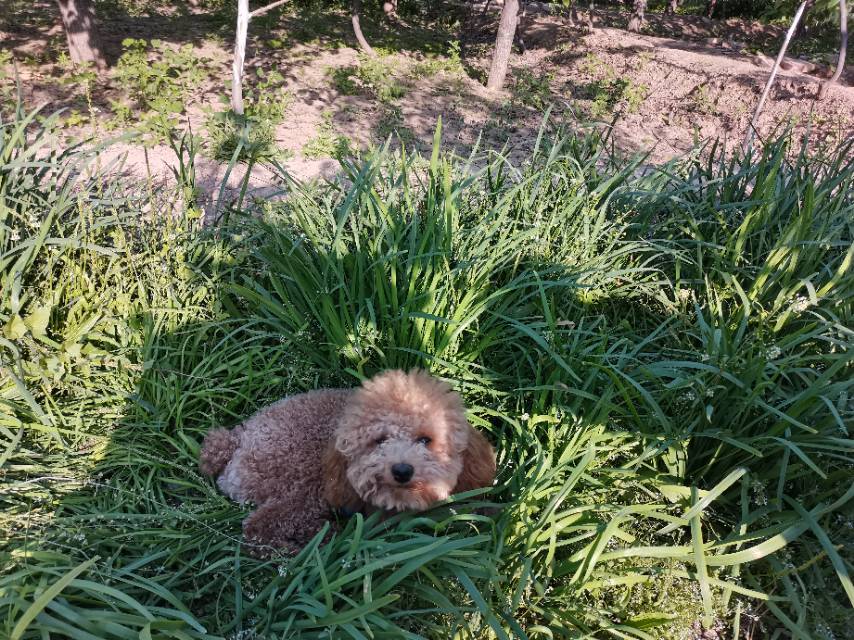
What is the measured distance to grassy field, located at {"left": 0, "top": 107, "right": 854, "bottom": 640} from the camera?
1.86 m

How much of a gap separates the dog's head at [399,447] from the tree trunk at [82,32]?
7.11m

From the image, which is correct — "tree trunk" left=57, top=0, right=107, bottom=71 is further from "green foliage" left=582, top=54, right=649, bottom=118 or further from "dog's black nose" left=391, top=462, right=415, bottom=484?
"dog's black nose" left=391, top=462, right=415, bottom=484

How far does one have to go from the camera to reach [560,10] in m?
13.8

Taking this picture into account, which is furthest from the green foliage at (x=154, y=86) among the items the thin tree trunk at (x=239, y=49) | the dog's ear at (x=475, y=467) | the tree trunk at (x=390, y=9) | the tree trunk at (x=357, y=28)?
the tree trunk at (x=390, y=9)

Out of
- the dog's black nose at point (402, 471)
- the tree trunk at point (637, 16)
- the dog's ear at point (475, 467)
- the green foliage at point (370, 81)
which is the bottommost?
the dog's ear at point (475, 467)

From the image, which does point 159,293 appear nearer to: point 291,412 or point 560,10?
point 291,412

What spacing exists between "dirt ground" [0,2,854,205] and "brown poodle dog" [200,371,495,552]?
8.58 ft

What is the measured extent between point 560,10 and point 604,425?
14.2 meters

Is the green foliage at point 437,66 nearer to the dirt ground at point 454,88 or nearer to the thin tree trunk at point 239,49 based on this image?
the dirt ground at point 454,88

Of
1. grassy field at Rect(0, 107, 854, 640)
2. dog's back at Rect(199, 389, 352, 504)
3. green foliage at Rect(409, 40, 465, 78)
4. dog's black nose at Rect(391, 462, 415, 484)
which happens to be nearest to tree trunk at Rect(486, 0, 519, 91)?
green foliage at Rect(409, 40, 465, 78)

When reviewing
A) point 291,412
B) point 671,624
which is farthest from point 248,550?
point 671,624

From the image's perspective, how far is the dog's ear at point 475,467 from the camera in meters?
1.96

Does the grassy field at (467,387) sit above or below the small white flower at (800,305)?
below

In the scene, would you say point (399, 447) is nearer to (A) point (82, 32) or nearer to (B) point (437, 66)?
(A) point (82, 32)
